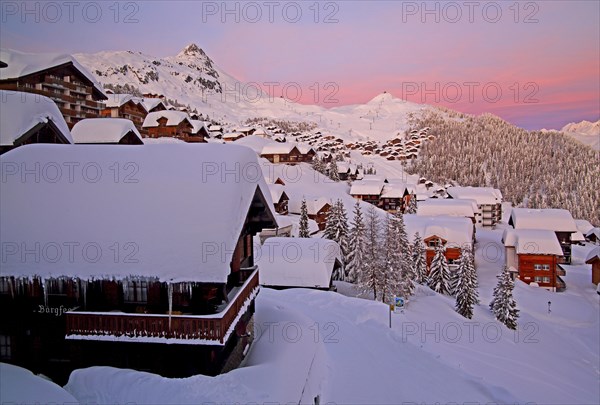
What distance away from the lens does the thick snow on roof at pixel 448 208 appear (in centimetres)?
6488

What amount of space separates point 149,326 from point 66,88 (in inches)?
1230

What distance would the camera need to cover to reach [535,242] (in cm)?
4634

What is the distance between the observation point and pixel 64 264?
39.5 ft

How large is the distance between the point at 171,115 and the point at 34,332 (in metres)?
55.8

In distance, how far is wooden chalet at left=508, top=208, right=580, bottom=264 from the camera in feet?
179

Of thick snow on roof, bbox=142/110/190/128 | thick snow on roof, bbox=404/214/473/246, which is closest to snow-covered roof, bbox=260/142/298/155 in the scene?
thick snow on roof, bbox=142/110/190/128

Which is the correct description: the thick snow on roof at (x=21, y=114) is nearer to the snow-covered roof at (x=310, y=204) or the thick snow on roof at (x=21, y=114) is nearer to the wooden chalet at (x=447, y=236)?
the wooden chalet at (x=447, y=236)

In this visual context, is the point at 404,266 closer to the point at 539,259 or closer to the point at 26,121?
the point at 539,259

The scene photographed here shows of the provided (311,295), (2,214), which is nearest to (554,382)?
(311,295)

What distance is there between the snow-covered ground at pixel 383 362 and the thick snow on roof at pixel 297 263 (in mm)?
4061

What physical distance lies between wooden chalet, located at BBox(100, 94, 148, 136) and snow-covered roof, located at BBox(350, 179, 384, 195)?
3824cm

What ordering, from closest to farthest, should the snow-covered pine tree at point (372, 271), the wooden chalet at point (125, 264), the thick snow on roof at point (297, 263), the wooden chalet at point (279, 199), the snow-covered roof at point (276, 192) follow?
the wooden chalet at point (125, 264) → the thick snow on roof at point (297, 263) → the snow-covered pine tree at point (372, 271) → the snow-covered roof at point (276, 192) → the wooden chalet at point (279, 199)

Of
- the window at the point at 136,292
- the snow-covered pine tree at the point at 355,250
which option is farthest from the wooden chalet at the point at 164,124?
the window at the point at 136,292

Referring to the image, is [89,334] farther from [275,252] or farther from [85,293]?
[275,252]
